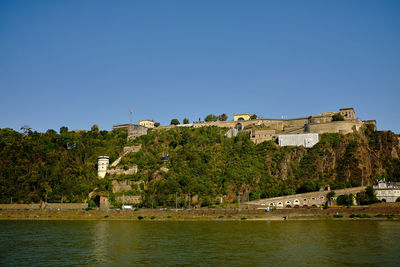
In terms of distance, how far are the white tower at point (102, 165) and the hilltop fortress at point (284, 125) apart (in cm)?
1764

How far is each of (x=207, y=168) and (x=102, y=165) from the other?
25.3 meters

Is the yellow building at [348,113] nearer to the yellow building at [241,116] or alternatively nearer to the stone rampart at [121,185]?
the yellow building at [241,116]

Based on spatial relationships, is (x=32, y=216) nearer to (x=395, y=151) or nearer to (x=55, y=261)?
(x=55, y=261)

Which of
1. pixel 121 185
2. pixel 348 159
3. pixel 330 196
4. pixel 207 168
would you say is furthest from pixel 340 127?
pixel 121 185

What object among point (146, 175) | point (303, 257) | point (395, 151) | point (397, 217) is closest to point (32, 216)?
point (146, 175)

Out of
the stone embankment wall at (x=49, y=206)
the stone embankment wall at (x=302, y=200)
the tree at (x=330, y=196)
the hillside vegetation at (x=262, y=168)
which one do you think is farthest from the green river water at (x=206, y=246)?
the stone embankment wall at (x=49, y=206)

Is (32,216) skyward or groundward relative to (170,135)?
groundward

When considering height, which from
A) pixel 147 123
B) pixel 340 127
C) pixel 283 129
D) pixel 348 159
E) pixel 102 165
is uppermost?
pixel 147 123

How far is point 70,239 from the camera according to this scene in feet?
151

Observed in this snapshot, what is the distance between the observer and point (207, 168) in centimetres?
8931

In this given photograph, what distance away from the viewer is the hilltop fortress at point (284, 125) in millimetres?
92438

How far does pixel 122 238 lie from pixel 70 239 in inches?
233

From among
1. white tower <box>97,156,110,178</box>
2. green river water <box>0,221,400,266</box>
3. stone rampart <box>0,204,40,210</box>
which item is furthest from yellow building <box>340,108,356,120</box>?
stone rampart <box>0,204,40,210</box>

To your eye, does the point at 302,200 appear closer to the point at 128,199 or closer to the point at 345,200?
the point at 345,200
